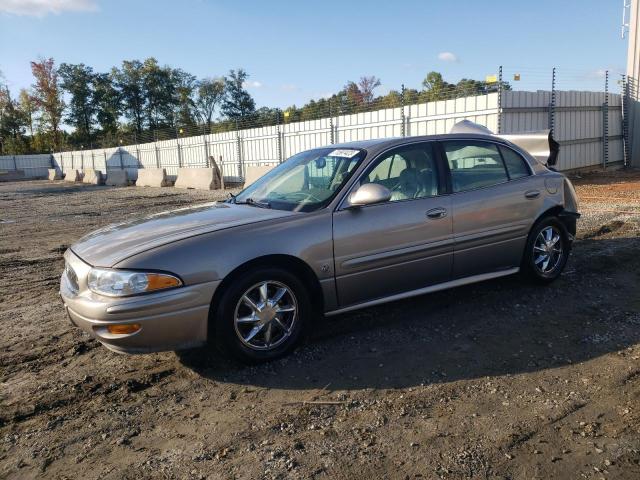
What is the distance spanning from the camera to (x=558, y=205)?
17.1ft

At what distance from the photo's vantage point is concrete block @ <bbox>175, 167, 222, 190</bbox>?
19641 millimetres

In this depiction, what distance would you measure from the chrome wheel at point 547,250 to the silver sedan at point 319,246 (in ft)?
0.05

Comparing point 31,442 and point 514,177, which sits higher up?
point 514,177

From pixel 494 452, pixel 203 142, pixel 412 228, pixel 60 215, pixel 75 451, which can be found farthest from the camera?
pixel 203 142

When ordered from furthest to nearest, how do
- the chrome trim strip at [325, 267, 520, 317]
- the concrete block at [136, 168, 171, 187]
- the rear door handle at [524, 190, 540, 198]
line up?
the concrete block at [136, 168, 171, 187], the rear door handle at [524, 190, 540, 198], the chrome trim strip at [325, 267, 520, 317]

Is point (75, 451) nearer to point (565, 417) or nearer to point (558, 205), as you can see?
point (565, 417)

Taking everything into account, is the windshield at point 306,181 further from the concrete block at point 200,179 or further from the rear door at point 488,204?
the concrete block at point 200,179

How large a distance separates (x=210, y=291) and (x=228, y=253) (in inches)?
11.1

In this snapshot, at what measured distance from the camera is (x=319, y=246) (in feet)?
12.5

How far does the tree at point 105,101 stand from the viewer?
217 feet

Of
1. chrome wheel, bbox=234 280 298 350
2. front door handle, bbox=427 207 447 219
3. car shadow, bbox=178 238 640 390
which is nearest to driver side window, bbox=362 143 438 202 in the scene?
front door handle, bbox=427 207 447 219

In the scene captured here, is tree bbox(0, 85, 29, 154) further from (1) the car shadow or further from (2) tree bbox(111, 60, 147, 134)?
(1) the car shadow

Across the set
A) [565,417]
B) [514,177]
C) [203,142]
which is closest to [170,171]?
[203,142]

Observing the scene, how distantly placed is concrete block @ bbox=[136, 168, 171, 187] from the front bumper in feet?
73.0
